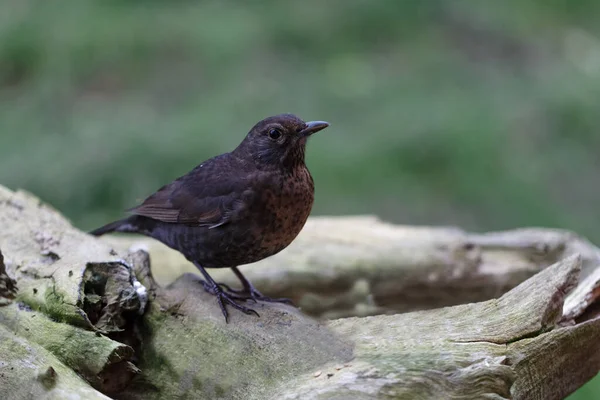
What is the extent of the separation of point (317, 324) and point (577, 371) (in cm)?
95

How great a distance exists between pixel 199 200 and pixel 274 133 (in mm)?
421

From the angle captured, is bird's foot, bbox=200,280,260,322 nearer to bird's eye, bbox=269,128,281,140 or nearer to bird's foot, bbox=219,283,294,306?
bird's foot, bbox=219,283,294,306

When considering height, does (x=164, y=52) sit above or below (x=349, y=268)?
above

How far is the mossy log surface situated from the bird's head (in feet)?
1.87

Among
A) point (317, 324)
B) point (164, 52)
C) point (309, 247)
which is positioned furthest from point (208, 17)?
point (317, 324)

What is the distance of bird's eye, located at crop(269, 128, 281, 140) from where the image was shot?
314cm

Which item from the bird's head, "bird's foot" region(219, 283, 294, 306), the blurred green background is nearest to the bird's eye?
the bird's head

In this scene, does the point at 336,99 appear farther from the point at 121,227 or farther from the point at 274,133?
the point at 274,133

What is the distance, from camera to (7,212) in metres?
3.44

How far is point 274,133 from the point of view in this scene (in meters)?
3.15

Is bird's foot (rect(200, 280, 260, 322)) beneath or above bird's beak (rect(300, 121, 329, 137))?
beneath

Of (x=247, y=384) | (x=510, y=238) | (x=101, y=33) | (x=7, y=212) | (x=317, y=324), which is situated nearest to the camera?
(x=247, y=384)

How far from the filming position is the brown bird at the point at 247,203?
120 inches

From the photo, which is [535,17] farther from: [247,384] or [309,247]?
[247,384]
